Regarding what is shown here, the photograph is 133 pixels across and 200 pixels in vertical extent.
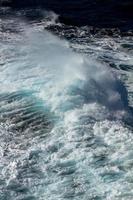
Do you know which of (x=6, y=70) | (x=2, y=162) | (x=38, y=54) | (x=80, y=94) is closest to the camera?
(x=2, y=162)

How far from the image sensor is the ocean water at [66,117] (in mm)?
6312

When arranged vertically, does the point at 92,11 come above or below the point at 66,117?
above

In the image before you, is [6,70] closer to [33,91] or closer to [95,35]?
[33,91]

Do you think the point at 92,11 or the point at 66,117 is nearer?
the point at 66,117

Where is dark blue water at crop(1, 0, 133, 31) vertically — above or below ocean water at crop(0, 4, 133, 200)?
above

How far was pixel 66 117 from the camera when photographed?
7961 mm

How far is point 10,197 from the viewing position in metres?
6.14

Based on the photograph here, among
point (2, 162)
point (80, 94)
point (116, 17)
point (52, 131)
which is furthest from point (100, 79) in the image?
point (116, 17)

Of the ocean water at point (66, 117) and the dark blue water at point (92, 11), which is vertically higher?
the dark blue water at point (92, 11)

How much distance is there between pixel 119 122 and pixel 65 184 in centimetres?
182

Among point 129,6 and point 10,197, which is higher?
point 129,6

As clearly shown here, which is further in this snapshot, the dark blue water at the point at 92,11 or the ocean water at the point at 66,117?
the dark blue water at the point at 92,11

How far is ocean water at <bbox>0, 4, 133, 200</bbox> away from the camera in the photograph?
20.7 ft

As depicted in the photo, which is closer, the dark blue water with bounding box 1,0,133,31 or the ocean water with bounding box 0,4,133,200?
the ocean water with bounding box 0,4,133,200
